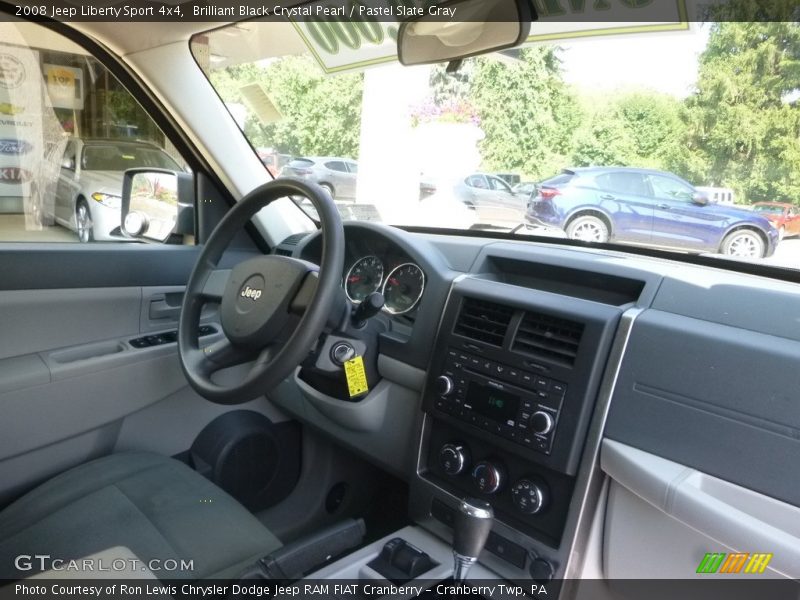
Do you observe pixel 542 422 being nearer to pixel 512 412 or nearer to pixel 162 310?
pixel 512 412

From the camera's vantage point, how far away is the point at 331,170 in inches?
110

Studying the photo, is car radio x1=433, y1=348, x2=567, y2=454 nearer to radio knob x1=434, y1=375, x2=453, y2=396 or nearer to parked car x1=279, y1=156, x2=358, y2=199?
radio knob x1=434, y1=375, x2=453, y2=396

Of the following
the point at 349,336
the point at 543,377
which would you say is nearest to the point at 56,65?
the point at 349,336

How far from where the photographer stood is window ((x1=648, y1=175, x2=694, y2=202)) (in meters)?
1.76

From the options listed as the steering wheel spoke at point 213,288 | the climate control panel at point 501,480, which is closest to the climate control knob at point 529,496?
the climate control panel at point 501,480

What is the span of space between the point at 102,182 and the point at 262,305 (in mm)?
1220

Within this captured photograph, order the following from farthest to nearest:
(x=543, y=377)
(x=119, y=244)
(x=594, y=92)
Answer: (x=119, y=244) < (x=594, y=92) < (x=543, y=377)

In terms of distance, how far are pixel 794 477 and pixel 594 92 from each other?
134 cm

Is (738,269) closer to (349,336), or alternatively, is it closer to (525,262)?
(525,262)

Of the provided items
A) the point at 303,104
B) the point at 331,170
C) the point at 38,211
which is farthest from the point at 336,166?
the point at 38,211

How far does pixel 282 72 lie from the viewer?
2.70m

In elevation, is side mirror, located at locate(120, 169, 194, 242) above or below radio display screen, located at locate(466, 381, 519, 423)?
above

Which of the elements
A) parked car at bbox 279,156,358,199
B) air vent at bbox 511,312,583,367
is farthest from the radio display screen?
parked car at bbox 279,156,358,199

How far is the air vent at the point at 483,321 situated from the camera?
1676mm
